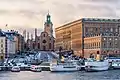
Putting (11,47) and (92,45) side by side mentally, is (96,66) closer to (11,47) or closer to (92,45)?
(92,45)

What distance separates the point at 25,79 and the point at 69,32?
376 ft

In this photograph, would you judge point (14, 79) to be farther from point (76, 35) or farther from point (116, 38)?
point (76, 35)

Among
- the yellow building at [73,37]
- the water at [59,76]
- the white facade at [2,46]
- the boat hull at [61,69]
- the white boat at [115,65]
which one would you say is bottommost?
the water at [59,76]

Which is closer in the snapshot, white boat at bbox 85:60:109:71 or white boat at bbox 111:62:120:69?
white boat at bbox 85:60:109:71

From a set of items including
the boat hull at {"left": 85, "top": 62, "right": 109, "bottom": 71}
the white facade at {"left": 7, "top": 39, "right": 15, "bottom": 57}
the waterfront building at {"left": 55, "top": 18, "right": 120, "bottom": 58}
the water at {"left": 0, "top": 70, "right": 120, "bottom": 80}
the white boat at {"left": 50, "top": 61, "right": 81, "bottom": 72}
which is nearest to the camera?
the water at {"left": 0, "top": 70, "right": 120, "bottom": 80}

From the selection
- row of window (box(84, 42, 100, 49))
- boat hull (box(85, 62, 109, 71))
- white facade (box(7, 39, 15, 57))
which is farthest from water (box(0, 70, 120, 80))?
white facade (box(7, 39, 15, 57))

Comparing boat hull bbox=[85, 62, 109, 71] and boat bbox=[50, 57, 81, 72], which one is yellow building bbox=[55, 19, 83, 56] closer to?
boat bbox=[50, 57, 81, 72]

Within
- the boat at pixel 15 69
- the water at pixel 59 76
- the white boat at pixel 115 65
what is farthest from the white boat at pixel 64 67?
the water at pixel 59 76

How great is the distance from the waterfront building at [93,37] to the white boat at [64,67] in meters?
39.9

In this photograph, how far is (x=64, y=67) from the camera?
4026 inches

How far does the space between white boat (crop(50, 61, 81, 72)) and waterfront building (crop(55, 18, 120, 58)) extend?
131 feet

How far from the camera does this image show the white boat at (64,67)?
330ft

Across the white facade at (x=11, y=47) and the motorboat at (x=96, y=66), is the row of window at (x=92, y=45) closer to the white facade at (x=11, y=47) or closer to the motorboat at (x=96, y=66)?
the white facade at (x=11, y=47)

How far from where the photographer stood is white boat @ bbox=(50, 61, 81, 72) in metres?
101
